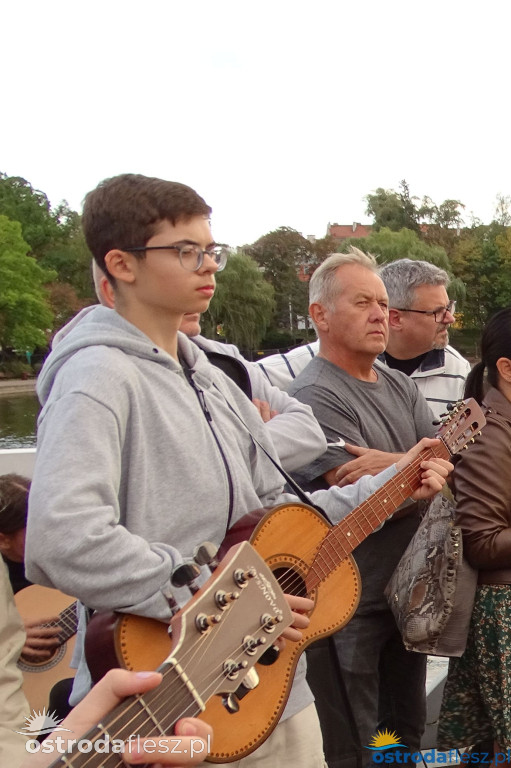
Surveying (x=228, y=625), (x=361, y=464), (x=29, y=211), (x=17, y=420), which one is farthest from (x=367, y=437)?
(x=29, y=211)

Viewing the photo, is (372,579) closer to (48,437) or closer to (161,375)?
(161,375)

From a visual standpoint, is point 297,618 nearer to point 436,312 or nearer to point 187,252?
point 187,252

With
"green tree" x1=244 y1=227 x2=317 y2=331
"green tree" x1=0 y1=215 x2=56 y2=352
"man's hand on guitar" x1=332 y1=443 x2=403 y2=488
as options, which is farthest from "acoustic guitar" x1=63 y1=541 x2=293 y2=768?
"green tree" x1=244 y1=227 x2=317 y2=331

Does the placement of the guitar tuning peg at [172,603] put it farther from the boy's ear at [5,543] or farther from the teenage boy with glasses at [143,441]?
the boy's ear at [5,543]

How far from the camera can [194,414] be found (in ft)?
6.13

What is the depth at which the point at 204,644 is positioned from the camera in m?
1.44

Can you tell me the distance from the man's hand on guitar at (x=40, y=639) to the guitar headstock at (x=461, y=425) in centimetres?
189

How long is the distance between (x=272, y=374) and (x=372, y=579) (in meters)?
Result: 1.29

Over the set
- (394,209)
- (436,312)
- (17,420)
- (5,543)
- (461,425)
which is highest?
(394,209)

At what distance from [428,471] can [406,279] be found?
2.07 meters

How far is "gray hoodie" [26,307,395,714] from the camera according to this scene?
1.54 meters

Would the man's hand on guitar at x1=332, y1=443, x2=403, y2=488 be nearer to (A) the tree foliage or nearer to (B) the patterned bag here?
(B) the patterned bag

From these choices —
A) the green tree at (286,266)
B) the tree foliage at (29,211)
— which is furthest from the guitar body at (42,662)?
the green tree at (286,266)

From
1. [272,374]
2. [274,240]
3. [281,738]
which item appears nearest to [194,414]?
[281,738]
